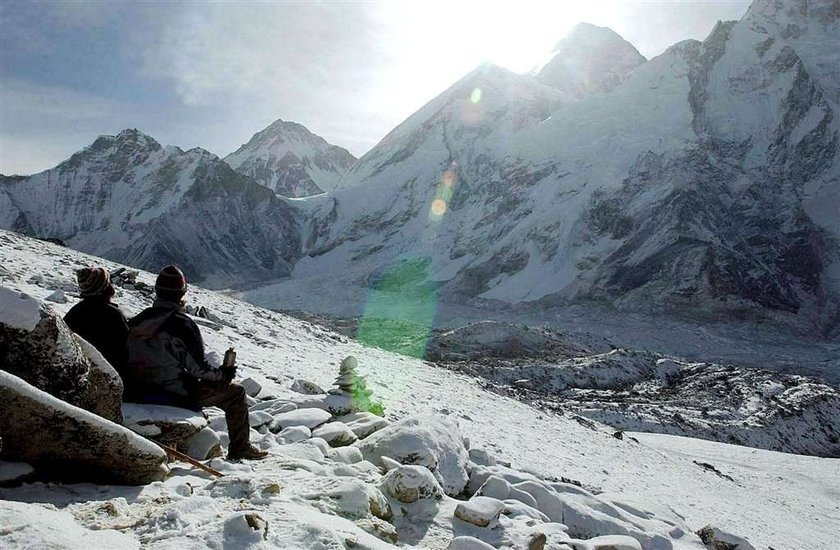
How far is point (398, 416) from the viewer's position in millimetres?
10695

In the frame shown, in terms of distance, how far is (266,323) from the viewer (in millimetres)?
19969

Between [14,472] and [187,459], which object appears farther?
[187,459]

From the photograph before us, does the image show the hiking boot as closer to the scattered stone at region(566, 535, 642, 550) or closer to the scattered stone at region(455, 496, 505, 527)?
the scattered stone at region(455, 496, 505, 527)

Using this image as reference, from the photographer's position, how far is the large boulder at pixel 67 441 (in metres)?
3.71

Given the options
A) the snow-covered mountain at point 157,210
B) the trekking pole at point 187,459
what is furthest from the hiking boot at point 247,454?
the snow-covered mountain at point 157,210

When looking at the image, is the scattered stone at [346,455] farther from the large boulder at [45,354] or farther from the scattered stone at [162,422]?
the large boulder at [45,354]

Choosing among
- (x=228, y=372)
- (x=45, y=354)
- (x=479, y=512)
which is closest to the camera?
(x=45, y=354)

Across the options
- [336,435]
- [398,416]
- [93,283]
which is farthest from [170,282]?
[398,416]

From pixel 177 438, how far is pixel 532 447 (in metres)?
8.80

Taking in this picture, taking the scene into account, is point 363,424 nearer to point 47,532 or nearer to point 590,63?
point 47,532

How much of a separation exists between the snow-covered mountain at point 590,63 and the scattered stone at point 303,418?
188m

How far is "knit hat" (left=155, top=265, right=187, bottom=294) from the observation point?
5566 mm

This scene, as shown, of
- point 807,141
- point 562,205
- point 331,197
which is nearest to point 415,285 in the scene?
point 562,205

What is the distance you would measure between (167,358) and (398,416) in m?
5.93
